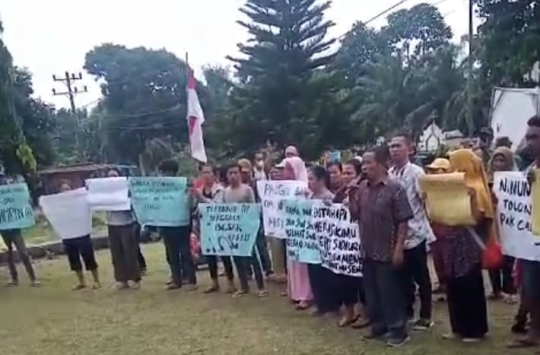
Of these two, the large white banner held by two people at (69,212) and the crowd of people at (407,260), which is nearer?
the crowd of people at (407,260)

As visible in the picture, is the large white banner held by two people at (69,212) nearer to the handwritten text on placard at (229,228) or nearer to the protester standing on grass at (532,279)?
the handwritten text on placard at (229,228)

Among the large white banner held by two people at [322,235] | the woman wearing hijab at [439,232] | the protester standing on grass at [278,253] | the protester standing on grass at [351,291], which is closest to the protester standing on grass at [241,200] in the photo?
the protester standing on grass at [278,253]

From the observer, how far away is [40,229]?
22.2 metres

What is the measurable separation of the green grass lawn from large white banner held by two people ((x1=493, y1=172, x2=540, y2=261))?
2.32 ft

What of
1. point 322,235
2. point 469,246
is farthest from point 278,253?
point 469,246

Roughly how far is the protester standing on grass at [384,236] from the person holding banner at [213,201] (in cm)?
299

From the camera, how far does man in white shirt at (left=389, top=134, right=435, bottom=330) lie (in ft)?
21.8

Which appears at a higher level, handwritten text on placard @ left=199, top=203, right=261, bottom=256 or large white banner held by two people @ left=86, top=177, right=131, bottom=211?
large white banner held by two people @ left=86, top=177, right=131, bottom=211

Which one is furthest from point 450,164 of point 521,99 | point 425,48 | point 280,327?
point 425,48

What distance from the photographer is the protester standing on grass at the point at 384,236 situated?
20.3 ft

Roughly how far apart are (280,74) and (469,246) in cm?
2792

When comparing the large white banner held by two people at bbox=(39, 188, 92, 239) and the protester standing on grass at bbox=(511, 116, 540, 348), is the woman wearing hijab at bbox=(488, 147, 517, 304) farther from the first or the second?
the large white banner held by two people at bbox=(39, 188, 92, 239)

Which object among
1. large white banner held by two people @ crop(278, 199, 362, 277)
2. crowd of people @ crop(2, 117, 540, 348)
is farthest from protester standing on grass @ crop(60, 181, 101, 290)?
crowd of people @ crop(2, 117, 540, 348)

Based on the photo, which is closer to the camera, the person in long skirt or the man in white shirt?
the man in white shirt
